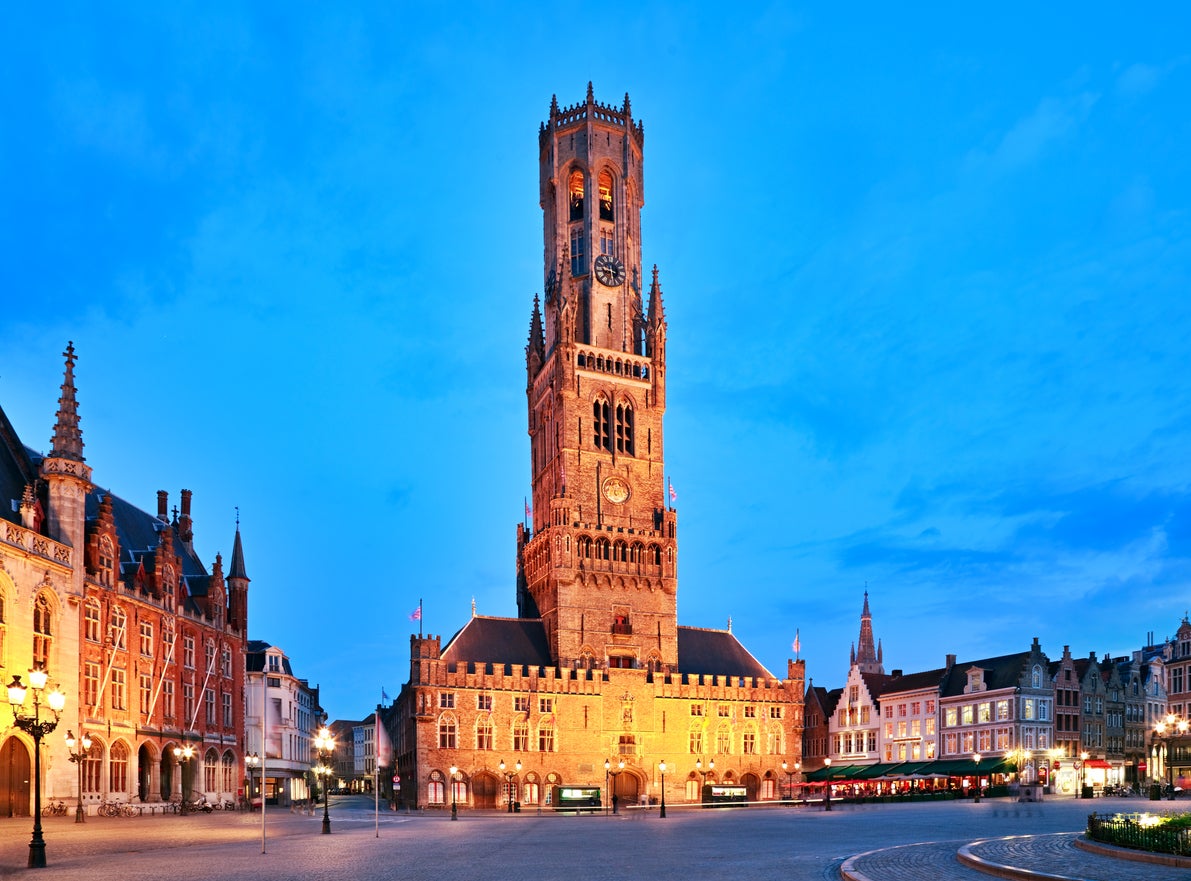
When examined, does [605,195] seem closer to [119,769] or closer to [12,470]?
[12,470]

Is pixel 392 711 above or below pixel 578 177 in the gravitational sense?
below

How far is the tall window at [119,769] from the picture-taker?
52.6m

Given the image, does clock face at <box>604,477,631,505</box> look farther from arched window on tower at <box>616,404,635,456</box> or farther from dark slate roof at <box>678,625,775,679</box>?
dark slate roof at <box>678,625,775,679</box>

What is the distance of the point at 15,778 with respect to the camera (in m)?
44.4

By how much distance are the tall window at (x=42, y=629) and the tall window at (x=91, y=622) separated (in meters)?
3.01

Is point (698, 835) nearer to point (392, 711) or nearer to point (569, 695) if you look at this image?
point (569, 695)

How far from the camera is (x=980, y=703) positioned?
281ft

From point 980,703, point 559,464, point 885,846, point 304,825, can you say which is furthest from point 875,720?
point 885,846

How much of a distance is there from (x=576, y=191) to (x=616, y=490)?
2683 centimetres

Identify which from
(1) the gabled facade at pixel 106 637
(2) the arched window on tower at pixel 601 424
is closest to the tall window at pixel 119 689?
(1) the gabled facade at pixel 106 637

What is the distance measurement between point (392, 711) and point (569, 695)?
28.1m

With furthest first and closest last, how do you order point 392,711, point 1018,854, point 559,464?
point 392,711
point 559,464
point 1018,854

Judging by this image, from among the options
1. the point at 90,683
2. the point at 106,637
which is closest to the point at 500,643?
the point at 106,637

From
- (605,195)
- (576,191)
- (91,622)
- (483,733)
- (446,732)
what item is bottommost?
(483,733)
